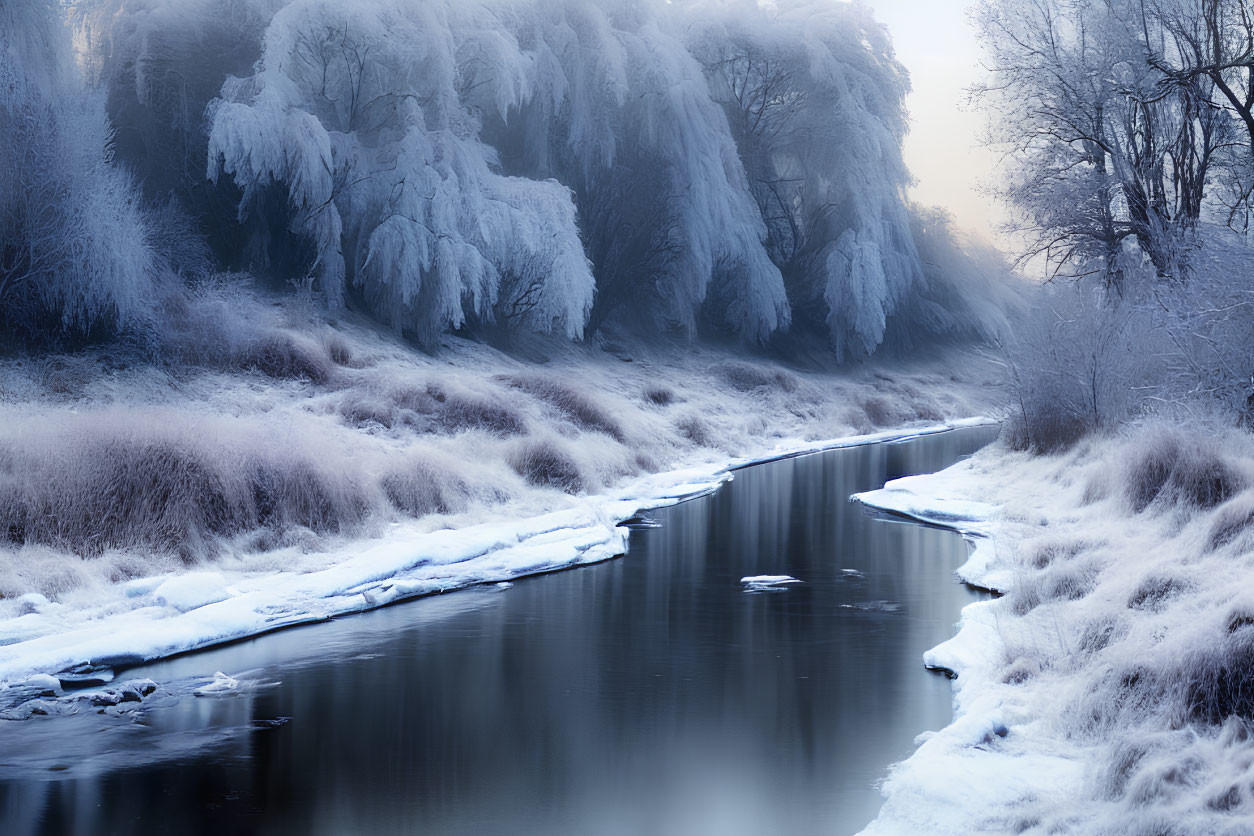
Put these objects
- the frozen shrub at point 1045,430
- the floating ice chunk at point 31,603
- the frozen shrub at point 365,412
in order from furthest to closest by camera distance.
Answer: the frozen shrub at point 1045,430 < the frozen shrub at point 365,412 < the floating ice chunk at point 31,603

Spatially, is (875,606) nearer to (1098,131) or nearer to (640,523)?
(640,523)

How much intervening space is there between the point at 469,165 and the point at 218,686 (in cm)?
1854

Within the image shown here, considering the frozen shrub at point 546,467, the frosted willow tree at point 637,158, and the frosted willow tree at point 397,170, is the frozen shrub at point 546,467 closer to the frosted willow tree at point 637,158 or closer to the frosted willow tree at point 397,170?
the frosted willow tree at point 397,170

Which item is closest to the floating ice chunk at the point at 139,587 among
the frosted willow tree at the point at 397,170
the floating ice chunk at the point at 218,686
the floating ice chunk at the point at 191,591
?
the floating ice chunk at the point at 191,591

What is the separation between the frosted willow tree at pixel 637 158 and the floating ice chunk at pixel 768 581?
20.1 m

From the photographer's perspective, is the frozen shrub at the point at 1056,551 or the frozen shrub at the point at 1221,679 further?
the frozen shrub at the point at 1056,551

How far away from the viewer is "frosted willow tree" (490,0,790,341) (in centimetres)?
3070

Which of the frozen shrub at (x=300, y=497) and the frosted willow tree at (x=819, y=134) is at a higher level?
the frosted willow tree at (x=819, y=134)

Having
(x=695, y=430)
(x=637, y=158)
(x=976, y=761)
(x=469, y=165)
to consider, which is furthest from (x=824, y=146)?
(x=976, y=761)

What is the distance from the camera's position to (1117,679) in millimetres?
6211

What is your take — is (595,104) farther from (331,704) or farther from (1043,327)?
(331,704)

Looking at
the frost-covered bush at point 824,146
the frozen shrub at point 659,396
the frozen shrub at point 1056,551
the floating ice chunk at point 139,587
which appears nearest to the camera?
the floating ice chunk at point 139,587

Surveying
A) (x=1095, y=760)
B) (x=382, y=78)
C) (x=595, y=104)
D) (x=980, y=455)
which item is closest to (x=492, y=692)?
(x=1095, y=760)

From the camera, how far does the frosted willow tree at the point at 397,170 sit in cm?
2284
